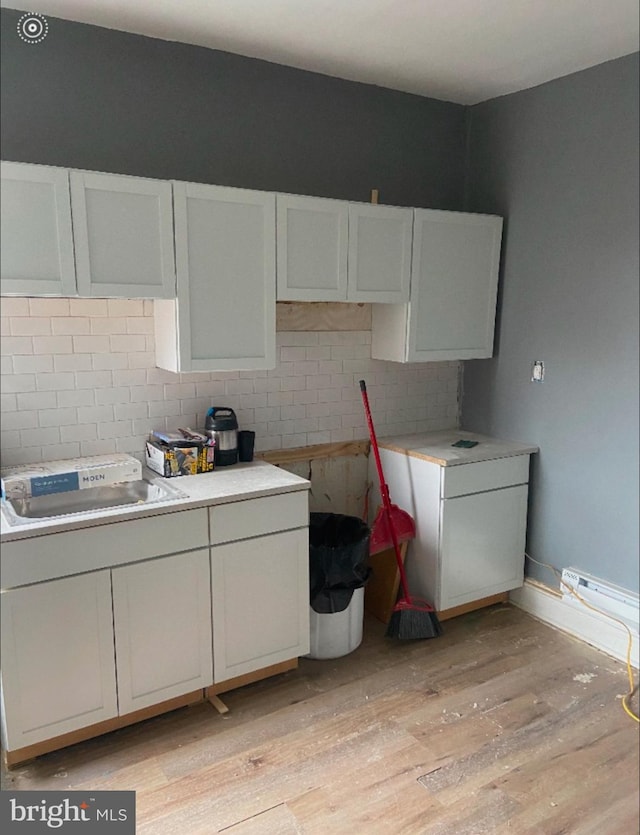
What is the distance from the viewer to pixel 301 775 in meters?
2.11

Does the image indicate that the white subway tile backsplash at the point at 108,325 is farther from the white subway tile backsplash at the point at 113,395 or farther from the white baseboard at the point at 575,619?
the white baseboard at the point at 575,619

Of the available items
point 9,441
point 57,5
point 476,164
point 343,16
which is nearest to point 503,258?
point 476,164

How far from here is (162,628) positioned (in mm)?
2293

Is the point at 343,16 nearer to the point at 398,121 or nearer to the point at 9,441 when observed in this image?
the point at 398,121

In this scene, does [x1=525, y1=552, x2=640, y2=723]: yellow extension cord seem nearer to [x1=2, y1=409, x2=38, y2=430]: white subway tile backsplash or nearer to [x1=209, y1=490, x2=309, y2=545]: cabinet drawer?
[x1=209, y1=490, x2=309, y2=545]: cabinet drawer

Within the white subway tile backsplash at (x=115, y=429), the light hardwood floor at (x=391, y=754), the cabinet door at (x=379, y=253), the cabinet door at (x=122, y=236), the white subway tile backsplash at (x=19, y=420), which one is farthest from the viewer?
the cabinet door at (x=379, y=253)

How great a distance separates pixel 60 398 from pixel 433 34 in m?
2.01

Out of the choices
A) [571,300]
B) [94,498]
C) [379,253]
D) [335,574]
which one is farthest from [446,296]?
[94,498]

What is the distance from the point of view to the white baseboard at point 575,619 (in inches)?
109

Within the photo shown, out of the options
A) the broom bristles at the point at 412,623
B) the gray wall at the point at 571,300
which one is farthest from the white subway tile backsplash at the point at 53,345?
the gray wall at the point at 571,300

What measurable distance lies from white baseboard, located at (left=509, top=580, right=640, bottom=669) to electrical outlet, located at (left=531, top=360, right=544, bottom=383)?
3.34 ft

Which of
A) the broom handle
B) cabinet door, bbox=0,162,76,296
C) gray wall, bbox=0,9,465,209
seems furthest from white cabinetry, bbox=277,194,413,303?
cabinet door, bbox=0,162,76,296

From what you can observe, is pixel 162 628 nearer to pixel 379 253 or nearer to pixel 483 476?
pixel 483 476

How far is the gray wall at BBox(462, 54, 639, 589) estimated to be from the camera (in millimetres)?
2652
